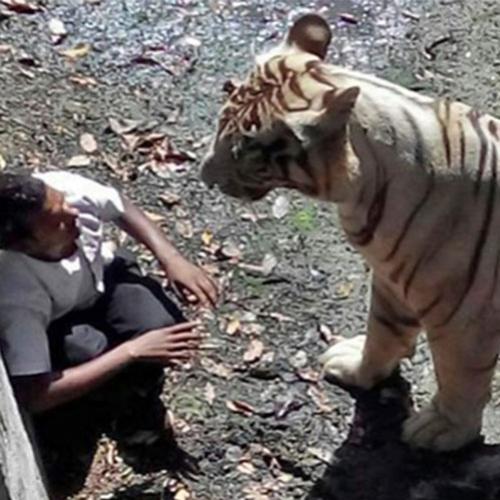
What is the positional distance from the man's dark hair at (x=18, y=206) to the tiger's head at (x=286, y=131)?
0.41m

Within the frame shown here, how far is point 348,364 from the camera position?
15.0 ft

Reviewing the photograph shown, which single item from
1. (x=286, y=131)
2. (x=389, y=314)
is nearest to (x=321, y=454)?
(x=389, y=314)

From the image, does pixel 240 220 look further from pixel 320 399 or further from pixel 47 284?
pixel 47 284

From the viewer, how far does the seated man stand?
12.6 ft

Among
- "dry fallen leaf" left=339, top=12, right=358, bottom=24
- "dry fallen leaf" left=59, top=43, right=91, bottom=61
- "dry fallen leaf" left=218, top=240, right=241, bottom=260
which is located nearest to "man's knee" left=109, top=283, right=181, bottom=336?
"dry fallen leaf" left=218, top=240, right=241, bottom=260

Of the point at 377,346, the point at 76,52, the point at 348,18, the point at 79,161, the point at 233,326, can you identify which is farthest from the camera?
the point at 348,18

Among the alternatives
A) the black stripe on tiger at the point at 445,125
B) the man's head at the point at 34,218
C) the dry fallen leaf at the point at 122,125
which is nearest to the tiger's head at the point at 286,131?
the black stripe on tiger at the point at 445,125

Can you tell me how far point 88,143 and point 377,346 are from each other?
148 centimetres

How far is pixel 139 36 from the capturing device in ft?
19.2

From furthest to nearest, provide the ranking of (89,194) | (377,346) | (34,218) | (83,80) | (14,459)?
(83,80) → (377,346) → (89,194) → (34,218) → (14,459)

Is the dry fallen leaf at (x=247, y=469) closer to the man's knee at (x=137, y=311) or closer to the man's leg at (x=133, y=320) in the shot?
→ the man's leg at (x=133, y=320)

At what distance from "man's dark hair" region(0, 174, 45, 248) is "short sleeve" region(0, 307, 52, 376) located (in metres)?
0.19

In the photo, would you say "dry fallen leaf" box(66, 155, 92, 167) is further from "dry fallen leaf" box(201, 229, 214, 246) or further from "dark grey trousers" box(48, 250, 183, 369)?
"dark grey trousers" box(48, 250, 183, 369)

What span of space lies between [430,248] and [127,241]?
1.44m
